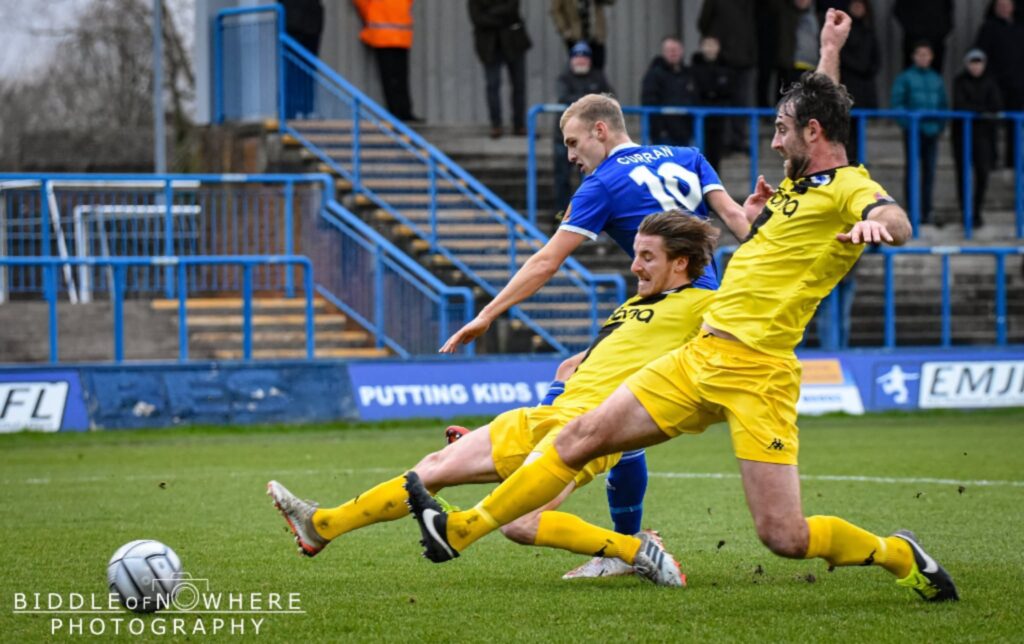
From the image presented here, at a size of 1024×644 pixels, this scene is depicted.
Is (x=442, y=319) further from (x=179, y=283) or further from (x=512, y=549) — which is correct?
(x=512, y=549)

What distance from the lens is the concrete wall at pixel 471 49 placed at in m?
24.5

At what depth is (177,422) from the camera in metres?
16.8

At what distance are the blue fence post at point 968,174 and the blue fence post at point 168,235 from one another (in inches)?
421

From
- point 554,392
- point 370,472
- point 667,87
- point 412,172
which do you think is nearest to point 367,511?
point 554,392

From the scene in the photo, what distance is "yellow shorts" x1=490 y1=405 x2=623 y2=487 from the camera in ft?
23.7

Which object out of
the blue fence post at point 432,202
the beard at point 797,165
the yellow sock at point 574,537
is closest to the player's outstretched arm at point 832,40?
the beard at point 797,165

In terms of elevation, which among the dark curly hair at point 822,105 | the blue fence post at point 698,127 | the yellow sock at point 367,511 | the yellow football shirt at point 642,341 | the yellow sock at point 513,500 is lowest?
the yellow sock at point 367,511

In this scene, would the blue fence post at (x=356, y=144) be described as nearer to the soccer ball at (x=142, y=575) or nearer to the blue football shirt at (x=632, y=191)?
the blue football shirt at (x=632, y=191)

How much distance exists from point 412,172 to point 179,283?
510 centimetres

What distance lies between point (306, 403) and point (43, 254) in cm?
389

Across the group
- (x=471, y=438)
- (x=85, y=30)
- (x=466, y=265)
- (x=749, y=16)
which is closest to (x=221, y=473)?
(x=471, y=438)

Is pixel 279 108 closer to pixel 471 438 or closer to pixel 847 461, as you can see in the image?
pixel 847 461

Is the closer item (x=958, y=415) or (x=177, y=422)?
(x=177, y=422)

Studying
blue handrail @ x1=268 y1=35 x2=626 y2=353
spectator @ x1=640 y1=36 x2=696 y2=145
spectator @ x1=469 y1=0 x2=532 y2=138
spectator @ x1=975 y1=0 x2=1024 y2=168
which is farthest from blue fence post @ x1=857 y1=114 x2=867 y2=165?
spectator @ x1=469 y1=0 x2=532 y2=138
